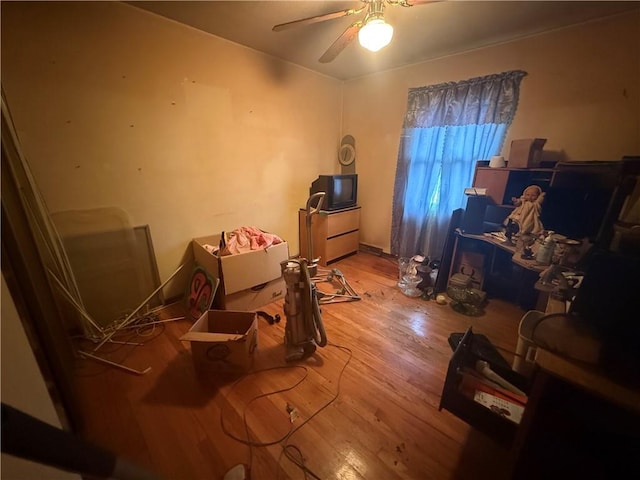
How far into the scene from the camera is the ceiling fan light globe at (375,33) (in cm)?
142

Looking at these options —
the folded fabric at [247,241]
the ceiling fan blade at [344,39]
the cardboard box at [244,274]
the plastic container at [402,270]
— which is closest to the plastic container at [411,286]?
the plastic container at [402,270]

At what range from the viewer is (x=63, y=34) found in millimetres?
1640

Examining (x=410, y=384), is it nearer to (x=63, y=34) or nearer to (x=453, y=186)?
(x=453, y=186)

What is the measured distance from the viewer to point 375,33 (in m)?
1.45

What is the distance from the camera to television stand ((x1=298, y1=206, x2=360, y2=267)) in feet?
10.6

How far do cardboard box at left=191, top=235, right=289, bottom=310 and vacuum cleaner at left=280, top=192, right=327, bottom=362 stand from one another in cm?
61

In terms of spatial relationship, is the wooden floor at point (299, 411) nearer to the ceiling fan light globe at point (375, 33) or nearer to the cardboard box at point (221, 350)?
the cardboard box at point (221, 350)

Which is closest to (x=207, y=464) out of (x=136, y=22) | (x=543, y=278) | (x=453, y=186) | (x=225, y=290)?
(x=225, y=290)

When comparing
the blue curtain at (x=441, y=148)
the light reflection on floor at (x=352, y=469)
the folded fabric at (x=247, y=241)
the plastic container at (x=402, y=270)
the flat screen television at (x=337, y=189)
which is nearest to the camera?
the light reflection on floor at (x=352, y=469)

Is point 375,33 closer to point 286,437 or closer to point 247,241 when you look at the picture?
point 247,241

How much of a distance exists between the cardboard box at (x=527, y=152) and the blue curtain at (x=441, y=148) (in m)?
0.34

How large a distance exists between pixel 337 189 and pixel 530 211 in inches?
77.6

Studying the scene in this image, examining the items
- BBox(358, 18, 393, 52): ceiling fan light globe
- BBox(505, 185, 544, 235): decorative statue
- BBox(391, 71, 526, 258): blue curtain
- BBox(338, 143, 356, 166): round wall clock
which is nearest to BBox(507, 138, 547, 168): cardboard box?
BBox(505, 185, 544, 235): decorative statue

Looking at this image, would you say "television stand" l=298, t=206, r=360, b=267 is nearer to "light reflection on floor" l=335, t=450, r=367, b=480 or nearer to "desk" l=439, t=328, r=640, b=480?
"light reflection on floor" l=335, t=450, r=367, b=480
